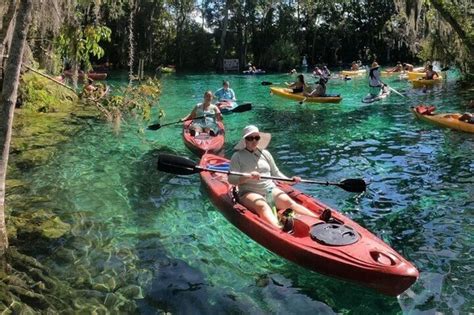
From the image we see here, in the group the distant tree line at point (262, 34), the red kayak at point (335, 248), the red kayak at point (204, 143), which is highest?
the distant tree line at point (262, 34)

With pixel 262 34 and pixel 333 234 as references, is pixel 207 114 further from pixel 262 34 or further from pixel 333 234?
pixel 262 34

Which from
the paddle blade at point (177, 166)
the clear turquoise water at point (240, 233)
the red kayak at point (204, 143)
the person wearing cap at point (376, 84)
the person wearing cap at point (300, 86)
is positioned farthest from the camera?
the person wearing cap at point (300, 86)

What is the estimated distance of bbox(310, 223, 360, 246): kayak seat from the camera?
5.95m

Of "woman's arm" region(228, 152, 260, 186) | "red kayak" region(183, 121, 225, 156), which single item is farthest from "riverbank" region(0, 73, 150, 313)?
"red kayak" region(183, 121, 225, 156)

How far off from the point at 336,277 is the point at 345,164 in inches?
235

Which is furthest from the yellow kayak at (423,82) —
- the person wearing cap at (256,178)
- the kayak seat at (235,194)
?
the kayak seat at (235,194)

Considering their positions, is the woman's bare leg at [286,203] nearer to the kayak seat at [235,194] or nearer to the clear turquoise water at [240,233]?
the kayak seat at [235,194]

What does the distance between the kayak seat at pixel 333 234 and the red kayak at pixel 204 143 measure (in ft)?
17.3

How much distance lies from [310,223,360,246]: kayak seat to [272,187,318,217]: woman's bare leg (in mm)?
552

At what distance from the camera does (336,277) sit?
5.73m

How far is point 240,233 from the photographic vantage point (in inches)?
294

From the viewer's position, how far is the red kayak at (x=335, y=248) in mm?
5363

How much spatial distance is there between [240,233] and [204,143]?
14.6 feet

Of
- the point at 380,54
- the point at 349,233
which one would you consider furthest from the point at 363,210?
the point at 380,54
